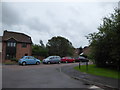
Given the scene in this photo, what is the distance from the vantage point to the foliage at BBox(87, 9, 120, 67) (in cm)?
1313

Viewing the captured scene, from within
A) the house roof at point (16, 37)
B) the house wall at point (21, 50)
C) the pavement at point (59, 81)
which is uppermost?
the house roof at point (16, 37)

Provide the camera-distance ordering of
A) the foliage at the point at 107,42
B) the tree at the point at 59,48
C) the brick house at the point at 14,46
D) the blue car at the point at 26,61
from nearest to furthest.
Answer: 1. the foliage at the point at 107,42
2. the blue car at the point at 26,61
3. the brick house at the point at 14,46
4. the tree at the point at 59,48

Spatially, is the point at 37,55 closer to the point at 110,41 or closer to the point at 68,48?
the point at 68,48

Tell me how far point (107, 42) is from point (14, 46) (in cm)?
2535

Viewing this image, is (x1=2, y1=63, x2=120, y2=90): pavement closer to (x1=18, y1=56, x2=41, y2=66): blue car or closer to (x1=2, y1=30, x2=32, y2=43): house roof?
(x1=18, y1=56, x2=41, y2=66): blue car

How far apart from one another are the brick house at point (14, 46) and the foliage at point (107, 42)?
2154 cm

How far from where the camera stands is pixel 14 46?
3344cm

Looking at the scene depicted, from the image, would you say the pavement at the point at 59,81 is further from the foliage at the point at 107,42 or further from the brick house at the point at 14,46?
the brick house at the point at 14,46

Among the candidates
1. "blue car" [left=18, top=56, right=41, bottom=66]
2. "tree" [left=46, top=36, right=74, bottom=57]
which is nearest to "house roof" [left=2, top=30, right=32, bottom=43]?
"tree" [left=46, top=36, right=74, bottom=57]

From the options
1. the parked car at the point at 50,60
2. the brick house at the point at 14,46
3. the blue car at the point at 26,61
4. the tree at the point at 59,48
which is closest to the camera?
the blue car at the point at 26,61

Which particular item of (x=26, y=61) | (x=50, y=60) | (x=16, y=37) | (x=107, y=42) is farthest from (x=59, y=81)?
(x=16, y=37)

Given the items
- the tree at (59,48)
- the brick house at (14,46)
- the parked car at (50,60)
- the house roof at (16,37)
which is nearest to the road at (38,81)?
the parked car at (50,60)

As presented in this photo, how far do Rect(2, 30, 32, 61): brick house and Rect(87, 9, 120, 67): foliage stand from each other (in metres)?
21.5

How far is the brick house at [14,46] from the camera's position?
3250 cm
